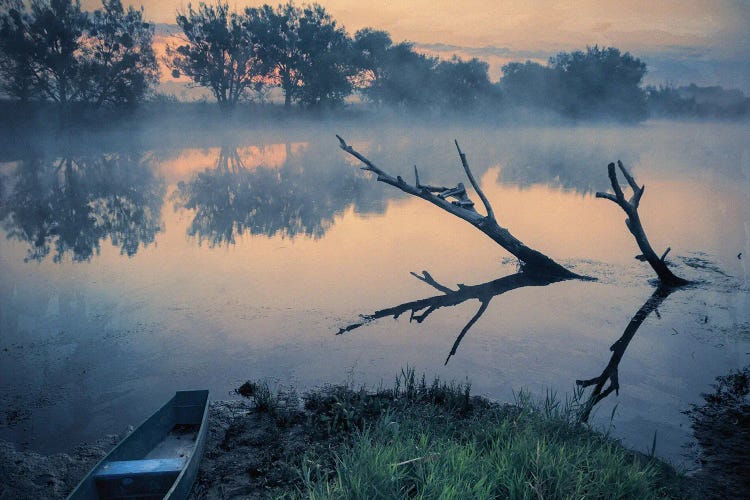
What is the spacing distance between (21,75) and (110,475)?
5228 centimetres

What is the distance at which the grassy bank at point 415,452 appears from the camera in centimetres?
524

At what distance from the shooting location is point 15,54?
45625mm

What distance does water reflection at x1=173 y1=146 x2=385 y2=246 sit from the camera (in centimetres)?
1920

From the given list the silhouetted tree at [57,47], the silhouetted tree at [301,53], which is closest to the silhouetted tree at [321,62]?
the silhouetted tree at [301,53]

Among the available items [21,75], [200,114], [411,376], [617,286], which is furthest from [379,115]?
[411,376]

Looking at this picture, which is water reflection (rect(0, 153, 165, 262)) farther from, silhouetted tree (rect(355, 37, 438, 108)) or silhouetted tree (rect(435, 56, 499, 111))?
silhouetted tree (rect(435, 56, 499, 111))

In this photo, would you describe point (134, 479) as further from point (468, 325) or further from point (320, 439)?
point (468, 325)

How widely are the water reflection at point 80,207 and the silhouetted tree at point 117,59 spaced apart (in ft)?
59.8

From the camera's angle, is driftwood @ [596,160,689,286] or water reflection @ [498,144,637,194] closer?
driftwood @ [596,160,689,286]

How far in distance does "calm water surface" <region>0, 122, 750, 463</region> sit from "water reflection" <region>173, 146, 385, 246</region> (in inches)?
7.2

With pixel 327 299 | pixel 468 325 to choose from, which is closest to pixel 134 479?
pixel 327 299

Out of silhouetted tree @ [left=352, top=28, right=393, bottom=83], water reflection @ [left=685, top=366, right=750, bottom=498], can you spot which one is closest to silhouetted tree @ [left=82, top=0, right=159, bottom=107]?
silhouetted tree @ [left=352, top=28, right=393, bottom=83]

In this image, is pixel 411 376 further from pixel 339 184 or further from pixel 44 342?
pixel 339 184

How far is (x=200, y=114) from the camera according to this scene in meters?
65.2
